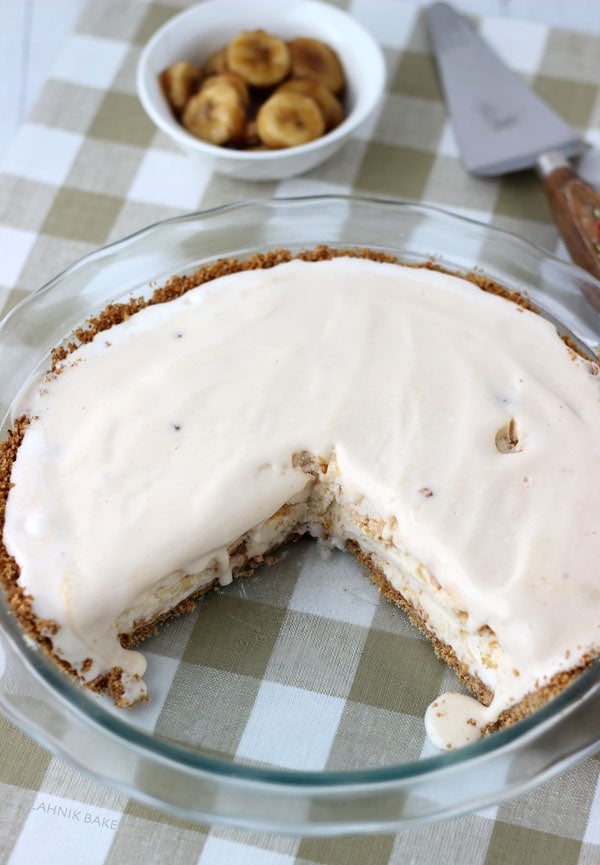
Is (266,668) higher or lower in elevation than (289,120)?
lower

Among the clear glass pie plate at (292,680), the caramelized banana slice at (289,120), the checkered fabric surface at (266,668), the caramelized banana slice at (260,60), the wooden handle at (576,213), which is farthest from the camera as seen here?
the caramelized banana slice at (260,60)

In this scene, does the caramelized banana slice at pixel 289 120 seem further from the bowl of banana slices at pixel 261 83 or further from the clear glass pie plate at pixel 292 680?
the clear glass pie plate at pixel 292 680

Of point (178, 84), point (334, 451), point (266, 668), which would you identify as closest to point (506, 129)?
point (178, 84)

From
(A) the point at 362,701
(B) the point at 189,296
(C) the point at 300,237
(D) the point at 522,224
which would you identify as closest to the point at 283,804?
(A) the point at 362,701

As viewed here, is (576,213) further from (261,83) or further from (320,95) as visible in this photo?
(261,83)

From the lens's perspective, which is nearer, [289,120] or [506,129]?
[289,120]

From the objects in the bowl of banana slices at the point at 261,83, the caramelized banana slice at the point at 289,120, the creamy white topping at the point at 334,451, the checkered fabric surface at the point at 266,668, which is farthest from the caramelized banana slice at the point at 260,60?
the creamy white topping at the point at 334,451

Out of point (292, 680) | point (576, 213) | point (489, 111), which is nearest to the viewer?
point (292, 680)
